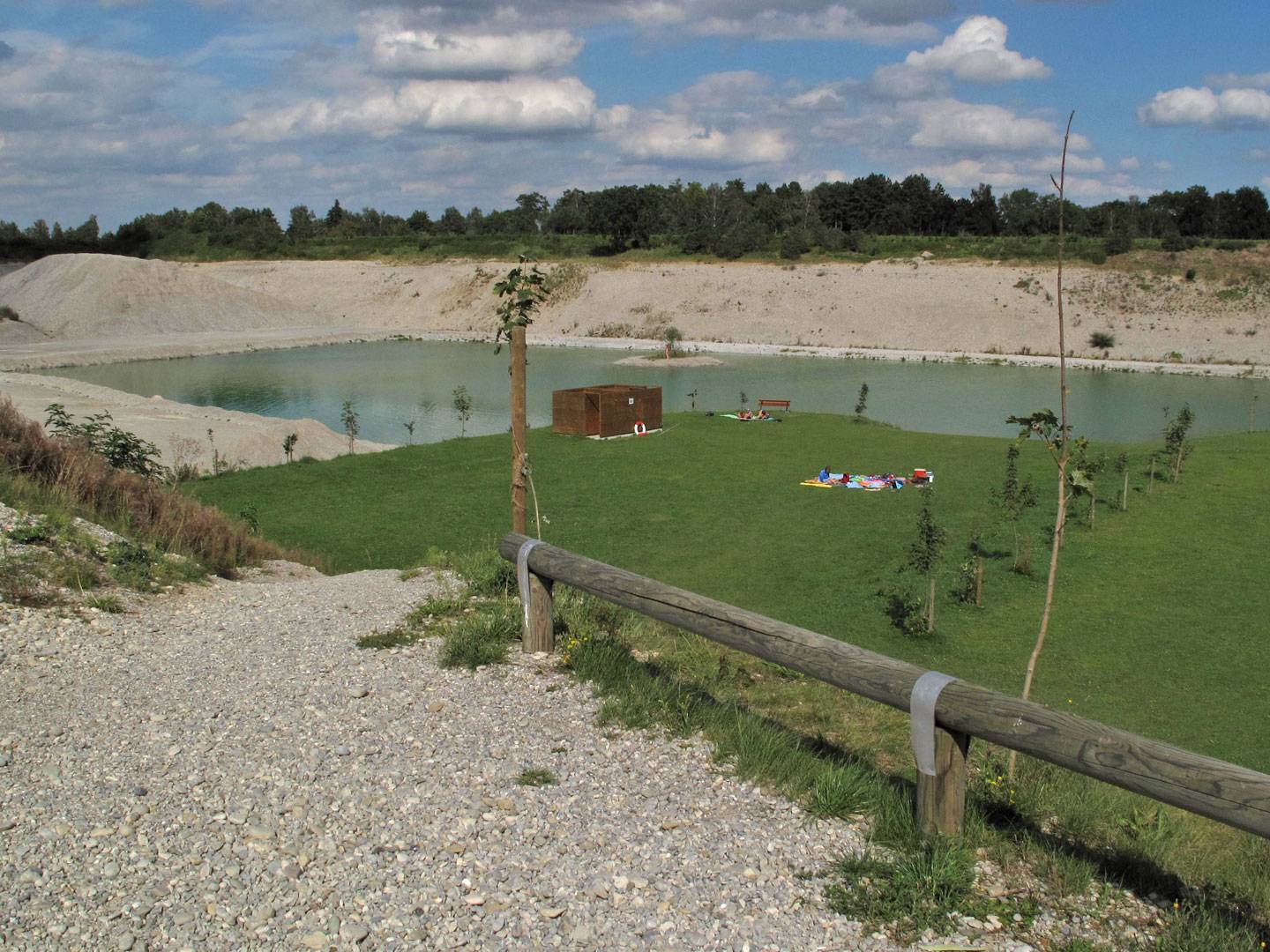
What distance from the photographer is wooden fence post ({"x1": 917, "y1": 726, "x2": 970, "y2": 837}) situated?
14.7 feet

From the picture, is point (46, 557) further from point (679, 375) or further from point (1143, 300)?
point (1143, 300)

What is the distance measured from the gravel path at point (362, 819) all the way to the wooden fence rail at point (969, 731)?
625 millimetres

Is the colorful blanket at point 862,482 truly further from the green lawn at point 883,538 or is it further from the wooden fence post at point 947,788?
the wooden fence post at point 947,788

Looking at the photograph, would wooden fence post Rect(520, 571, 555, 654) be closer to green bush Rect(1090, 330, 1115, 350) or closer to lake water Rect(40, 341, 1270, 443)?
lake water Rect(40, 341, 1270, 443)

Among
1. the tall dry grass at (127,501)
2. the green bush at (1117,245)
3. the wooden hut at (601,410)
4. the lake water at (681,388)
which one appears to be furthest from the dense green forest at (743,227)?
the tall dry grass at (127,501)

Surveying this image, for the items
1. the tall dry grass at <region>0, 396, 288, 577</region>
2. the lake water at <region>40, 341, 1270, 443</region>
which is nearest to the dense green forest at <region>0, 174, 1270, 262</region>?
the lake water at <region>40, 341, 1270, 443</region>

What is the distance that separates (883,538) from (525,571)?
961 cm

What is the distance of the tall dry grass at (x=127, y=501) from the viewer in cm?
1020

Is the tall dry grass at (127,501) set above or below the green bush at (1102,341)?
below

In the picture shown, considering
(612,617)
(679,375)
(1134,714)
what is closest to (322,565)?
(612,617)

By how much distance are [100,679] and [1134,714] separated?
849 cm

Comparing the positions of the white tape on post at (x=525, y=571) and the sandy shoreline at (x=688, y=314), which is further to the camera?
the sandy shoreline at (x=688, y=314)

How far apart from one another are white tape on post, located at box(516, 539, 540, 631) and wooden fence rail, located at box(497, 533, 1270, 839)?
2.70 feet

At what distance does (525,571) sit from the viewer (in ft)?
22.5
